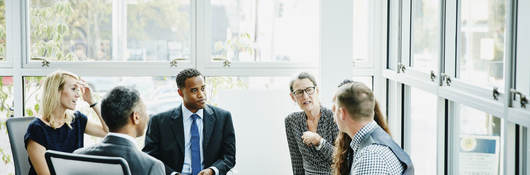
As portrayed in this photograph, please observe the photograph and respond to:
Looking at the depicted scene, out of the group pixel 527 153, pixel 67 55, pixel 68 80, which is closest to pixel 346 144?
pixel 527 153

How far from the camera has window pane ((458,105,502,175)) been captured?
3189 mm

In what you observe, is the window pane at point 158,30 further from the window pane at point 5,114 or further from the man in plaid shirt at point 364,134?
the man in plaid shirt at point 364,134

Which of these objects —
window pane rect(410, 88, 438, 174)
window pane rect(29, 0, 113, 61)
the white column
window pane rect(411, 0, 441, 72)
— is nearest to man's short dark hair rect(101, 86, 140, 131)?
window pane rect(411, 0, 441, 72)

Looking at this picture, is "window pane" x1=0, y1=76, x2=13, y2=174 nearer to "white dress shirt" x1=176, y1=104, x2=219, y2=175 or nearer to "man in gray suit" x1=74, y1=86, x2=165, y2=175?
"white dress shirt" x1=176, y1=104, x2=219, y2=175

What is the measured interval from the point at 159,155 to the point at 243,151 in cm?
103

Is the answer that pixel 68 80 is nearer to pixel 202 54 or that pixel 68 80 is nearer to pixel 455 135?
pixel 202 54

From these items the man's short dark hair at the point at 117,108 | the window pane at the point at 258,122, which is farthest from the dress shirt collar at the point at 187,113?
the man's short dark hair at the point at 117,108

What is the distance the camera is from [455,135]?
3684 mm

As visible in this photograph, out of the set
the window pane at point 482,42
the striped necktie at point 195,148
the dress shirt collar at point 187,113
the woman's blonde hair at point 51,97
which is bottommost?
the striped necktie at point 195,148

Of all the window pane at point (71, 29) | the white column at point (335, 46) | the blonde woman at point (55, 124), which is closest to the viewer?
the blonde woman at point (55, 124)

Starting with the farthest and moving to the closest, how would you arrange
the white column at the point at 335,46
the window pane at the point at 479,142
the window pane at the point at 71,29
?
the window pane at the point at 71,29 < the white column at the point at 335,46 < the window pane at the point at 479,142

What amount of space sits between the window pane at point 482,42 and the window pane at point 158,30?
242cm

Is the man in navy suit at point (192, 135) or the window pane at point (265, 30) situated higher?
the window pane at point (265, 30)

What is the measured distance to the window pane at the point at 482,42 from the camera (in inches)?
120
